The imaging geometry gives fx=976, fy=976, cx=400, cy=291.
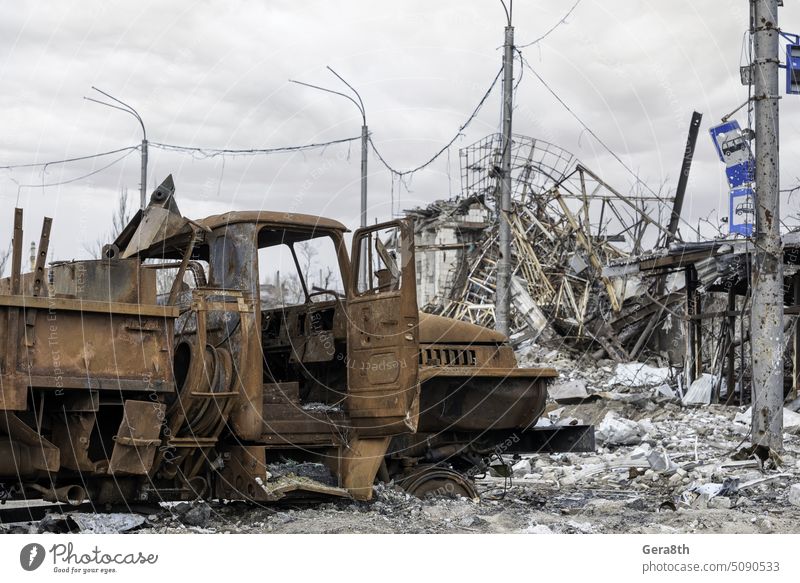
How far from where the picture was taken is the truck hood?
9.92 m

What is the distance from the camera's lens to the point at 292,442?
28.3 feet

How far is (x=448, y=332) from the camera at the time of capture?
33.1ft

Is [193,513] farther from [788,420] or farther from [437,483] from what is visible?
[788,420]

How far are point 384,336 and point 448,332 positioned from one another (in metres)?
1.57

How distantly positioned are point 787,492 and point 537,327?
15.7 metres

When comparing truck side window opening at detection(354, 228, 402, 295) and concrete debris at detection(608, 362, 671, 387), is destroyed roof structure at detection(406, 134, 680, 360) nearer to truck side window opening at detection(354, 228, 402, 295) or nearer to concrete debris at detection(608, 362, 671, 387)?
concrete debris at detection(608, 362, 671, 387)

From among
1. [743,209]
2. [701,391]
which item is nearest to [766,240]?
[743,209]

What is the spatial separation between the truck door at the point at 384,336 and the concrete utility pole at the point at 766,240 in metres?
5.47

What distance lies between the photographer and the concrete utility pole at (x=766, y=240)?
471 inches

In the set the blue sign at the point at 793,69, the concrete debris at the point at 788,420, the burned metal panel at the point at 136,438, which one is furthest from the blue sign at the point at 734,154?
the burned metal panel at the point at 136,438

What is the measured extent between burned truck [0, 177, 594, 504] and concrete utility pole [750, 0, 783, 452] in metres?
2.72

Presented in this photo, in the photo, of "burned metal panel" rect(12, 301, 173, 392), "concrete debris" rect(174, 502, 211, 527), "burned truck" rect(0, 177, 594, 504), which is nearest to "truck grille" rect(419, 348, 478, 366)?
"burned truck" rect(0, 177, 594, 504)
